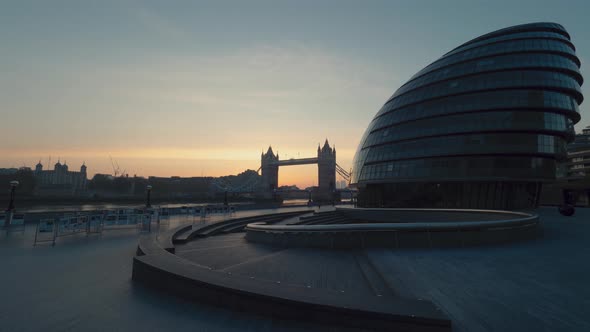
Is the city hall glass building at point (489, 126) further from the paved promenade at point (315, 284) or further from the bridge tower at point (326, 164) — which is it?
the bridge tower at point (326, 164)

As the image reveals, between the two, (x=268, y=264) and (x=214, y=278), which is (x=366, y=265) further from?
(x=214, y=278)

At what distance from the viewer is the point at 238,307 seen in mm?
5129

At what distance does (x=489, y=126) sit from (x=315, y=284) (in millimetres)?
36917

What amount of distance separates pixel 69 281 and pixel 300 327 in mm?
6759

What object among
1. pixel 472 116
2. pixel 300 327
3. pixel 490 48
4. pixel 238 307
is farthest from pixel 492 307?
pixel 490 48

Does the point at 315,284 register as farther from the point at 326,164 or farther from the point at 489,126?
the point at 326,164

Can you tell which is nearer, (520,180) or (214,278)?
(214,278)

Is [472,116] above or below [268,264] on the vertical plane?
above

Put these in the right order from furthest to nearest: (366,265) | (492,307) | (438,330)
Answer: (366,265)
(492,307)
(438,330)

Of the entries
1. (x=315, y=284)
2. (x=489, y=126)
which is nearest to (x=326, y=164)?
(x=489, y=126)

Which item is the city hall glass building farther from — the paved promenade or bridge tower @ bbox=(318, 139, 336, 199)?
bridge tower @ bbox=(318, 139, 336, 199)

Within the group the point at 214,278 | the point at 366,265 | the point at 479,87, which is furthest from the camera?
the point at 479,87

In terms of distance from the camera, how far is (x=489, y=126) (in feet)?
111

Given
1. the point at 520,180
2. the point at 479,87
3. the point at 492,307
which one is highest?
the point at 479,87
